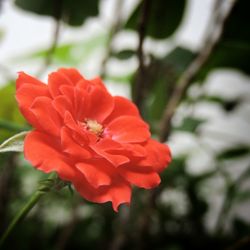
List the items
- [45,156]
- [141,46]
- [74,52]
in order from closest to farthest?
[45,156] < [141,46] < [74,52]

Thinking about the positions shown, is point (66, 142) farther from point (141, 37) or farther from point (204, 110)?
point (204, 110)

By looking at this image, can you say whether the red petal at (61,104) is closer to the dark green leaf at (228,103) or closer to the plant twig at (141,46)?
the plant twig at (141,46)

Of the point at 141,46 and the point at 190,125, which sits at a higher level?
the point at 141,46

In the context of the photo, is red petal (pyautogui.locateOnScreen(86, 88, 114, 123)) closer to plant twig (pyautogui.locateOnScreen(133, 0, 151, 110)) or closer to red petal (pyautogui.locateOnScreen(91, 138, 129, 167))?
red petal (pyautogui.locateOnScreen(91, 138, 129, 167))

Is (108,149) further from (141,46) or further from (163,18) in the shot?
(163,18)

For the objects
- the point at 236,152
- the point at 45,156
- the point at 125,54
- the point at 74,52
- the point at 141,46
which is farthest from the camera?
the point at 74,52

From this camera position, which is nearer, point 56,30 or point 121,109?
point 121,109

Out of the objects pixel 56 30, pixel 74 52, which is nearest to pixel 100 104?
pixel 56 30

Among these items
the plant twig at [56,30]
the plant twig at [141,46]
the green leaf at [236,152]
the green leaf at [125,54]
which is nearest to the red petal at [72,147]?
Answer: the plant twig at [141,46]
